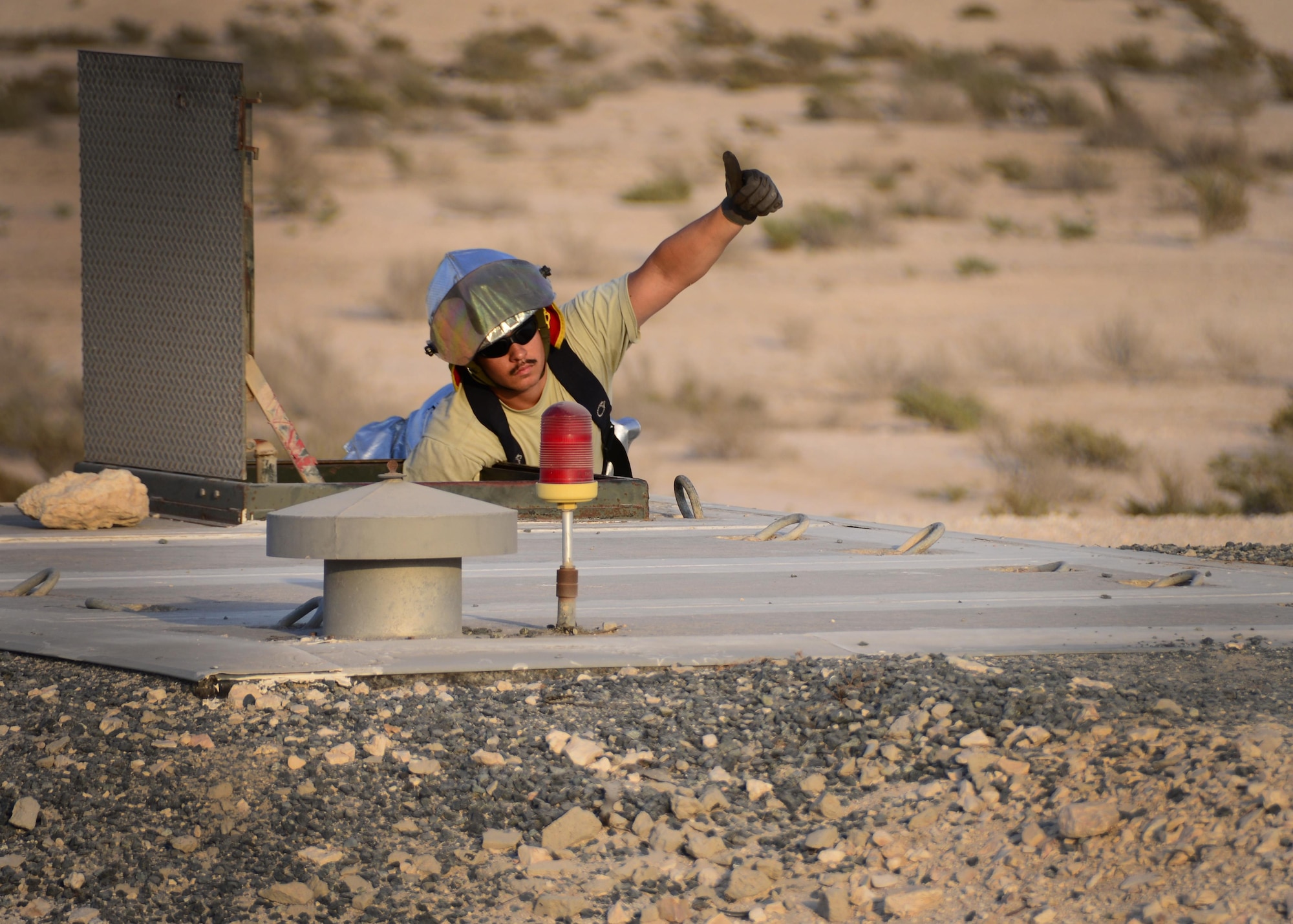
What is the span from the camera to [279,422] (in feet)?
26.6

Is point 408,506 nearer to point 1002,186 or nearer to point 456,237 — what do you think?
point 456,237

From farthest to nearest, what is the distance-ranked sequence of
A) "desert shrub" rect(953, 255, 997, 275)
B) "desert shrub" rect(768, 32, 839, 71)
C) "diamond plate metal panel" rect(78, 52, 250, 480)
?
"desert shrub" rect(768, 32, 839, 71)
"desert shrub" rect(953, 255, 997, 275)
"diamond plate metal panel" rect(78, 52, 250, 480)

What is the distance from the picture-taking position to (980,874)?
11.7ft

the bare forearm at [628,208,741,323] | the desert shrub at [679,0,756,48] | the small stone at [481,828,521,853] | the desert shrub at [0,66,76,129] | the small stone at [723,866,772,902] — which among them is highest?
the desert shrub at [679,0,756,48]

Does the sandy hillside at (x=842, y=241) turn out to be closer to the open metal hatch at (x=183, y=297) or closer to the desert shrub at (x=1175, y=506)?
the desert shrub at (x=1175, y=506)

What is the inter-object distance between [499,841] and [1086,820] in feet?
3.99

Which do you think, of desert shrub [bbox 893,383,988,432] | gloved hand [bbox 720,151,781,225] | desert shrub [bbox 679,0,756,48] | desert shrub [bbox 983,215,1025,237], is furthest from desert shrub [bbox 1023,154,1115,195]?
gloved hand [bbox 720,151,781,225]

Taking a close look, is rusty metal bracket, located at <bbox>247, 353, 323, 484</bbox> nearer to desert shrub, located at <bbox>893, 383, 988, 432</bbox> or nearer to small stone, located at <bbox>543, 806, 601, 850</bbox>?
small stone, located at <bbox>543, 806, 601, 850</bbox>

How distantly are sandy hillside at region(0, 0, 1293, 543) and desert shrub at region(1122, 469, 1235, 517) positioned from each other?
7cm

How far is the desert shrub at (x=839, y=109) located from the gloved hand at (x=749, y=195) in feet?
104

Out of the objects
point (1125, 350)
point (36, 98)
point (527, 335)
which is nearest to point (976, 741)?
point (527, 335)

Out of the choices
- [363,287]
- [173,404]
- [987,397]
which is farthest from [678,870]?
[363,287]

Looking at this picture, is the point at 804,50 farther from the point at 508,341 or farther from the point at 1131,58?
the point at 508,341

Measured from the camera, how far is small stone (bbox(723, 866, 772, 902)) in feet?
11.7
